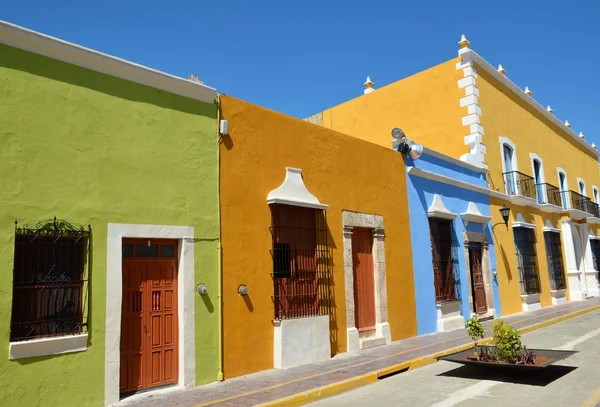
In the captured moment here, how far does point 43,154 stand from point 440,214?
32.9ft

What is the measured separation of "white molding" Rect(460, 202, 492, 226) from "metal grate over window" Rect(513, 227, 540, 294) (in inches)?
112

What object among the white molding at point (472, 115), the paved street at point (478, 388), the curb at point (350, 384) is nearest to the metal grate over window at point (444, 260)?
the curb at point (350, 384)

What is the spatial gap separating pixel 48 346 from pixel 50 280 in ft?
2.52

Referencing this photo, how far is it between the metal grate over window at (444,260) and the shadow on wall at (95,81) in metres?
7.57

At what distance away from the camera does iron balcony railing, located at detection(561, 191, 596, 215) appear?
74.6 feet

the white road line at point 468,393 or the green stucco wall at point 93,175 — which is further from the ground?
the green stucco wall at point 93,175

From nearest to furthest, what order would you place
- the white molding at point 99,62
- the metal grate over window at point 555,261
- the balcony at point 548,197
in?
the white molding at point 99,62 → the metal grate over window at point 555,261 → the balcony at point 548,197

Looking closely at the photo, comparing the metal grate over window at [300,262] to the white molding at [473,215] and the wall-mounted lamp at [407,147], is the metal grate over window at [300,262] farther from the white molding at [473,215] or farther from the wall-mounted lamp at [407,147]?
the white molding at [473,215]

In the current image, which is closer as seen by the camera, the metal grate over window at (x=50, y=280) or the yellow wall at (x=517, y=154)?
the metal grate over window at (x=50, y=280)

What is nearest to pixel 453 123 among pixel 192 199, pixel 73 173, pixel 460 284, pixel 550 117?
pixel 460 284

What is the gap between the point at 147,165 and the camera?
7.14 metres

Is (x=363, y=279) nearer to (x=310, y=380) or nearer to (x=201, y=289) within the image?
(x=310, y=380)

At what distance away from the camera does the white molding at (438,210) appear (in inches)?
519

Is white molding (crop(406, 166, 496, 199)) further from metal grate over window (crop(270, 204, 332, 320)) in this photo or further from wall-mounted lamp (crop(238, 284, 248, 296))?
wall-mounted lamp (crop(238, 284, 248, 296))
